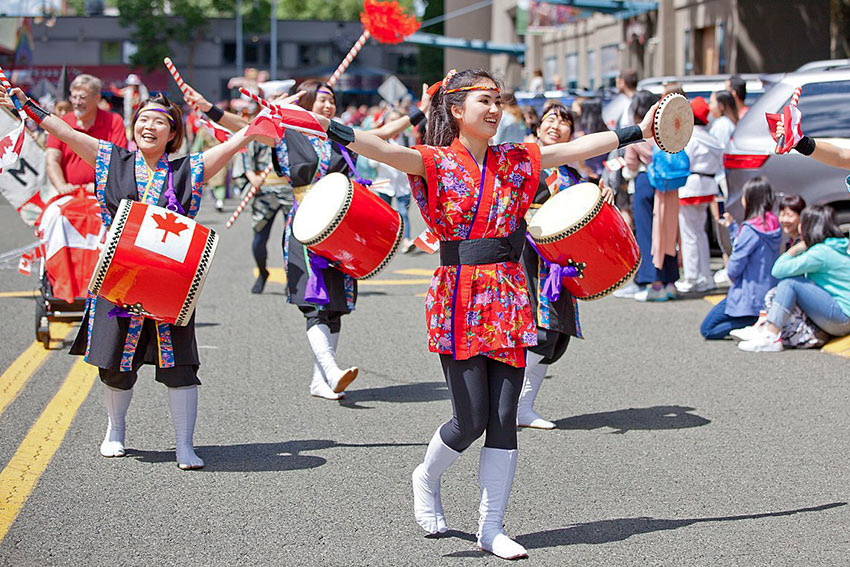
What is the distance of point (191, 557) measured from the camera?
14.7 ft

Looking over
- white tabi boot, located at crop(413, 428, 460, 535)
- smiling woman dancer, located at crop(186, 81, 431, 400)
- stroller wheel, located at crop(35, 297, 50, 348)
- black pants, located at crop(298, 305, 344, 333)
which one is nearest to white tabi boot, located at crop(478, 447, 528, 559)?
white tabi boot, located at crop(413, 428, 460, 535)

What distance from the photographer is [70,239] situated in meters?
8.40

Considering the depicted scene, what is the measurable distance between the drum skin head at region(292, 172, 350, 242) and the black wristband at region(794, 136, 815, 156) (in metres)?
2.29

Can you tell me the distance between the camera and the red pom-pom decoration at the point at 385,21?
6.79 meters

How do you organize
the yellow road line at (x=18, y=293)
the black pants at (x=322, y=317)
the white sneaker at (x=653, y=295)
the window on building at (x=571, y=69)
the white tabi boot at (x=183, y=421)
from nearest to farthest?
the white tabi boot at (x=183, y=421), the black pants at (x=322, y=317), the white sneaker at (x=653, y=295), the yellow road line at (x=18, y=293), the window on building at (x=571, y=69)

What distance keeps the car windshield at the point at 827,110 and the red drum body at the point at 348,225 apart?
509cm

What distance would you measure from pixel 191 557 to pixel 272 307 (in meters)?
6.37

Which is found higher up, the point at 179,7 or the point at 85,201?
the point at 179,7

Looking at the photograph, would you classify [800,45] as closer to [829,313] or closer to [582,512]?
[829,313]

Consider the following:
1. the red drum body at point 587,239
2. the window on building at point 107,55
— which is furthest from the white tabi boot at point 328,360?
the window on building at point 107,55

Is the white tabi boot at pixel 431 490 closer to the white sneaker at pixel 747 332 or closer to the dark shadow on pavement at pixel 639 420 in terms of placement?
the dark shadow on pavement at pixel 639 420

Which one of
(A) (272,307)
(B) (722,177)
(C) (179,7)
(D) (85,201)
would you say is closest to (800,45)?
(B) (722,177)

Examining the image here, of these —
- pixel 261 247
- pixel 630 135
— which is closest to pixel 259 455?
pixel 630 135

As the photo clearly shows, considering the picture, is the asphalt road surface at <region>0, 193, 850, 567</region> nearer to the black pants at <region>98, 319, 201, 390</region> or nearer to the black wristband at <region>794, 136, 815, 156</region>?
the black pants at <region>98, 319, 201, 390</region>
